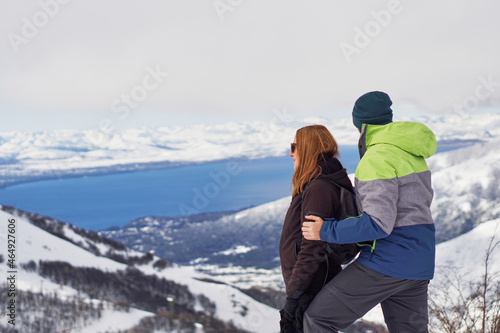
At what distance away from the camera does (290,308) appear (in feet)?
6.40

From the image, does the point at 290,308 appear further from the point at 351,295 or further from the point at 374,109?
the point at 374,109

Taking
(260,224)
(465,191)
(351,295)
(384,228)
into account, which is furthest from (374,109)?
(260,224)

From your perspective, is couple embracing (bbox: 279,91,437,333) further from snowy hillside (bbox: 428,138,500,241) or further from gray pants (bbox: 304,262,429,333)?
snowy hillside (bbox: 428,138,500,241)

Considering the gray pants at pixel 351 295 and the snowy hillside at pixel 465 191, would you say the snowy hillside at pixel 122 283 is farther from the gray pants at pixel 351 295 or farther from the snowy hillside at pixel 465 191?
the snowy hillside at pixel 465 191

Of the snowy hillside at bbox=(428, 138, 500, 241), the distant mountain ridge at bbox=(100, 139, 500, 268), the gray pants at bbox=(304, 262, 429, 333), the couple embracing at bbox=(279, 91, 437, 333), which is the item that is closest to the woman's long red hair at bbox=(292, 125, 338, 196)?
the couple embracing at bbox=(279, 91, 437, 333)

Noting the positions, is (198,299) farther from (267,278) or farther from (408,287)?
(267,278)

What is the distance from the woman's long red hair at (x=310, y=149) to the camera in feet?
6.52

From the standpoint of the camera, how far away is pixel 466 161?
501 ft

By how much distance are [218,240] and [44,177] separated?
10484 cm

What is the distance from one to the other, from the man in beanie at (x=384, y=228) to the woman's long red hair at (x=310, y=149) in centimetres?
17

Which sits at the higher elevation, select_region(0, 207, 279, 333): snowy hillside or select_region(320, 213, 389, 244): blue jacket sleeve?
select_region(320, 213, 389, 244): blue jacket sleeve

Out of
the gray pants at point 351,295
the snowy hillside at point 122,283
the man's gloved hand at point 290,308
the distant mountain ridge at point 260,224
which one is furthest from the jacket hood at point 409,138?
the distant mountain ridge at point 260,224

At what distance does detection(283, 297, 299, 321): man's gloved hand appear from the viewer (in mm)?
1941

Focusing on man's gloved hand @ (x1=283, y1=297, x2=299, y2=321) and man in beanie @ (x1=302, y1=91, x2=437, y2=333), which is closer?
man in beanie @ (x1=302, y1=91, x2=437, y2=333)
